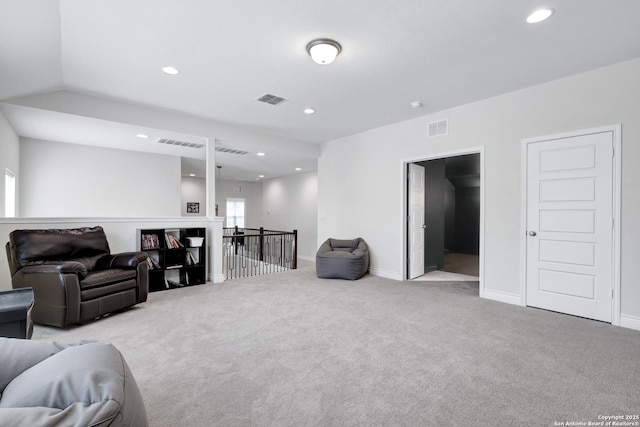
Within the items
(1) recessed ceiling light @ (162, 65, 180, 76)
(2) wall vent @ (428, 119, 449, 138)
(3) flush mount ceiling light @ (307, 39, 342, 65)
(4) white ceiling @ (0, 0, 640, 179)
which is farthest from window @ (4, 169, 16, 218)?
(2) wall vent @ (428, 119, 449, 138)

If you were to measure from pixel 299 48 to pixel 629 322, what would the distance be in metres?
4.39

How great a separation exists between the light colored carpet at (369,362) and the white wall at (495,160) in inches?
33.7

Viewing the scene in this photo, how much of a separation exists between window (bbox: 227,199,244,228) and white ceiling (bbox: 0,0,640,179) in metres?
7.52

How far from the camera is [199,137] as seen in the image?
5168 millimetres

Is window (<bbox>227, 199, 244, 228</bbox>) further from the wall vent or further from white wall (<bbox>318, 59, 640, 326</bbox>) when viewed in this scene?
the wall vent

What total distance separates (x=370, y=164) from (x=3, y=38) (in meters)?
4.90

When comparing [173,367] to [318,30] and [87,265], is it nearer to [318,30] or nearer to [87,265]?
[87,265]

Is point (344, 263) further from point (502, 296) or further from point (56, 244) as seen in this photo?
point (56, 244)

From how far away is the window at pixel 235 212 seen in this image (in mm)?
11797

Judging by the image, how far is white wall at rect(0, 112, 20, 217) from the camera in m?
4.21

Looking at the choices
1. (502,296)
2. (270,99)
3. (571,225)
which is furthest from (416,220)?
(270,99)

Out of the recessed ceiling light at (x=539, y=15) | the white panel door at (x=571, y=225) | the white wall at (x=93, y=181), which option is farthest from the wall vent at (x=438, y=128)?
the white wall at (x=93, y=181)

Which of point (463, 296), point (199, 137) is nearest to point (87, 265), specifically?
point (199, 137)

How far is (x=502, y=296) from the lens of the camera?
403 cm
